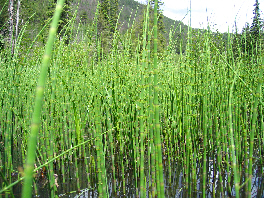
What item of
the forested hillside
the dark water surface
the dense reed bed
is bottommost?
the dark water surface

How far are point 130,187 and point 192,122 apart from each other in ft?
2.45

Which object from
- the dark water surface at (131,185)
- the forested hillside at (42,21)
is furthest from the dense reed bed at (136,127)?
the forested hillside at (42,21)

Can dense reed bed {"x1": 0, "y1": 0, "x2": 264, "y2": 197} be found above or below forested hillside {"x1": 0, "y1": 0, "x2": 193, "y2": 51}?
below

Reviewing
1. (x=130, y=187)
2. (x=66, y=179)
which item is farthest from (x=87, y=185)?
(x=130, y=187)

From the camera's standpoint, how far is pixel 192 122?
186 cm

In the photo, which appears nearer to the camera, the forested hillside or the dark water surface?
the dark water surface

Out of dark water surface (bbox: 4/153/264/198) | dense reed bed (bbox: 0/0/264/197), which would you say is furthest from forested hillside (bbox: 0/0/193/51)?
dark water surface (bbox: 4/153/264/198)

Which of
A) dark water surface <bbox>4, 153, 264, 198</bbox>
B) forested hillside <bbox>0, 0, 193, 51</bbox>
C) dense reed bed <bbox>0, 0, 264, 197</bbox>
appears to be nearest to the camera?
dense reed bed <bbox>0, 0, 264, 197</bbox>

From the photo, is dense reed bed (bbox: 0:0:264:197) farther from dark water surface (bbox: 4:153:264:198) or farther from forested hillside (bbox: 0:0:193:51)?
forested hillside (bbox: 0:0:193:51)

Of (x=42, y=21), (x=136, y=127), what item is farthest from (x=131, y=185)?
(x=42, y=21)

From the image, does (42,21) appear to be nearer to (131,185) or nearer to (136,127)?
(131,185)

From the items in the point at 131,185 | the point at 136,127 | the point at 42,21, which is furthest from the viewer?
the point at 42,21

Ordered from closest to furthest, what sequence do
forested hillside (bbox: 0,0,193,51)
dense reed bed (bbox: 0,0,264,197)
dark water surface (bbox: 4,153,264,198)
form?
dense reed bed (bbox: 0,0,264,197) < dark water surface (bbox: 4,153,264,198) < forested hillside (bbox: 0,0,193,51)

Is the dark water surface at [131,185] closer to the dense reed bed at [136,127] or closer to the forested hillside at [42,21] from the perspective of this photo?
the dense reed bed at [136,127]
